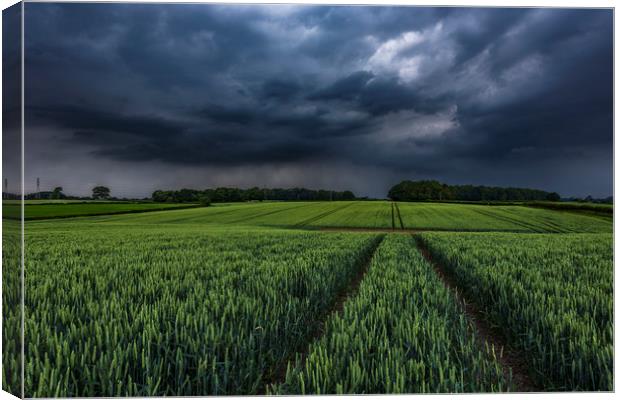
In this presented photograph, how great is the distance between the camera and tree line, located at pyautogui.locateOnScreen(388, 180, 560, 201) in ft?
21.8

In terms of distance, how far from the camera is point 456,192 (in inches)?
384

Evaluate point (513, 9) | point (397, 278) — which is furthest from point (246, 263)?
point (513, 9)

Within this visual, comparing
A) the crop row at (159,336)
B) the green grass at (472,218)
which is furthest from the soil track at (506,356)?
the green grass at (472,218)

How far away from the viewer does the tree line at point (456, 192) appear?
665 cm

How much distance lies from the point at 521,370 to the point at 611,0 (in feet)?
11.8

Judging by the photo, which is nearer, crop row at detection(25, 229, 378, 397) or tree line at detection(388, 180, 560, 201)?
crop row at detection(25, 229, 378, 397)

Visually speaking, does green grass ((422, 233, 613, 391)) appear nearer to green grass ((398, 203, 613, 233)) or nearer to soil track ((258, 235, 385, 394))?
soil track ((258, 235, 385, 394))

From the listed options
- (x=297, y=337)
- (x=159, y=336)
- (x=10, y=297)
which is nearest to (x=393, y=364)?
(x=297, y=337)

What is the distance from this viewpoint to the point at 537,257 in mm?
6113

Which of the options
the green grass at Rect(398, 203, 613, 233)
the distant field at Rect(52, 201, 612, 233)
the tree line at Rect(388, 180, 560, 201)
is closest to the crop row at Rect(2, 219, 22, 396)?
the tree line at Rect(388, 180, 560, 201)

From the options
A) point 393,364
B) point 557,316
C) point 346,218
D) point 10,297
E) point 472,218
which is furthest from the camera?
point 346,218

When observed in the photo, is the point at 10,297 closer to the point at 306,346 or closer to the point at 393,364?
the point at 306,346

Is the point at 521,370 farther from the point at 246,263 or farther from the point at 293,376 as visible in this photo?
the point at 246,263

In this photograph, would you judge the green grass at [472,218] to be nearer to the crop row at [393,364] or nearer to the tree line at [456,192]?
the tree line at [456,192]
